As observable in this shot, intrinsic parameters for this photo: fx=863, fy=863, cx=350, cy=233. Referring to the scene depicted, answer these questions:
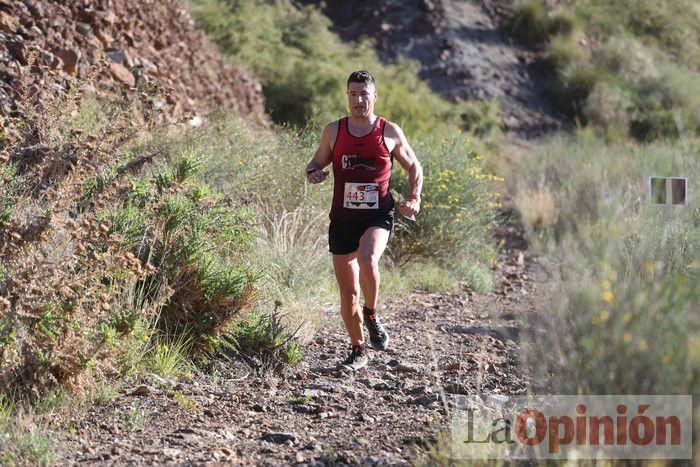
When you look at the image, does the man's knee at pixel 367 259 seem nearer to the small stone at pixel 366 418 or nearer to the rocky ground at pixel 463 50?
the small stone at pixel 366 418

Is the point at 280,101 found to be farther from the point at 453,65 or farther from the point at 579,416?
the point at 579,416

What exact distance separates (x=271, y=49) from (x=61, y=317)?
11.0 metres

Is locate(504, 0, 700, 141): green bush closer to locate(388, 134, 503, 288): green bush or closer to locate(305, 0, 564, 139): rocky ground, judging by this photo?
locate(305, 0, 564, 139): rocky ground

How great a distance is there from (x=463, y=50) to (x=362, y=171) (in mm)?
14776

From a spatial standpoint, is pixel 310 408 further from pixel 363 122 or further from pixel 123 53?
pixel 123 53

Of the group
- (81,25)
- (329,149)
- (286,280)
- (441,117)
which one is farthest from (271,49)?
(329,149)

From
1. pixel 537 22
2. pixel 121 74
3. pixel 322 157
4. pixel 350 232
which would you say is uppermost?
pixel 537 22

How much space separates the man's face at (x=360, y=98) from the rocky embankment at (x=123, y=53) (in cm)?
227

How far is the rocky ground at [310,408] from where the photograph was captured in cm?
417

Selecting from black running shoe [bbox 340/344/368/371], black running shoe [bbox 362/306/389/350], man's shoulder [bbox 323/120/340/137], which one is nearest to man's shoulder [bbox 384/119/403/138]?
man's shoulder [bbox 323/120/340/137]

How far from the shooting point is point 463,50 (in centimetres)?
1966

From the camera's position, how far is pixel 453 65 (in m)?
19.1

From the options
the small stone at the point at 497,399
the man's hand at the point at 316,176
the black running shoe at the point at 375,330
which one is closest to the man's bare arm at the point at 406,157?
the man's hand at the point at 316,176

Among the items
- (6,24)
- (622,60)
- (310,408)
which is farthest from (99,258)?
(622,60)
